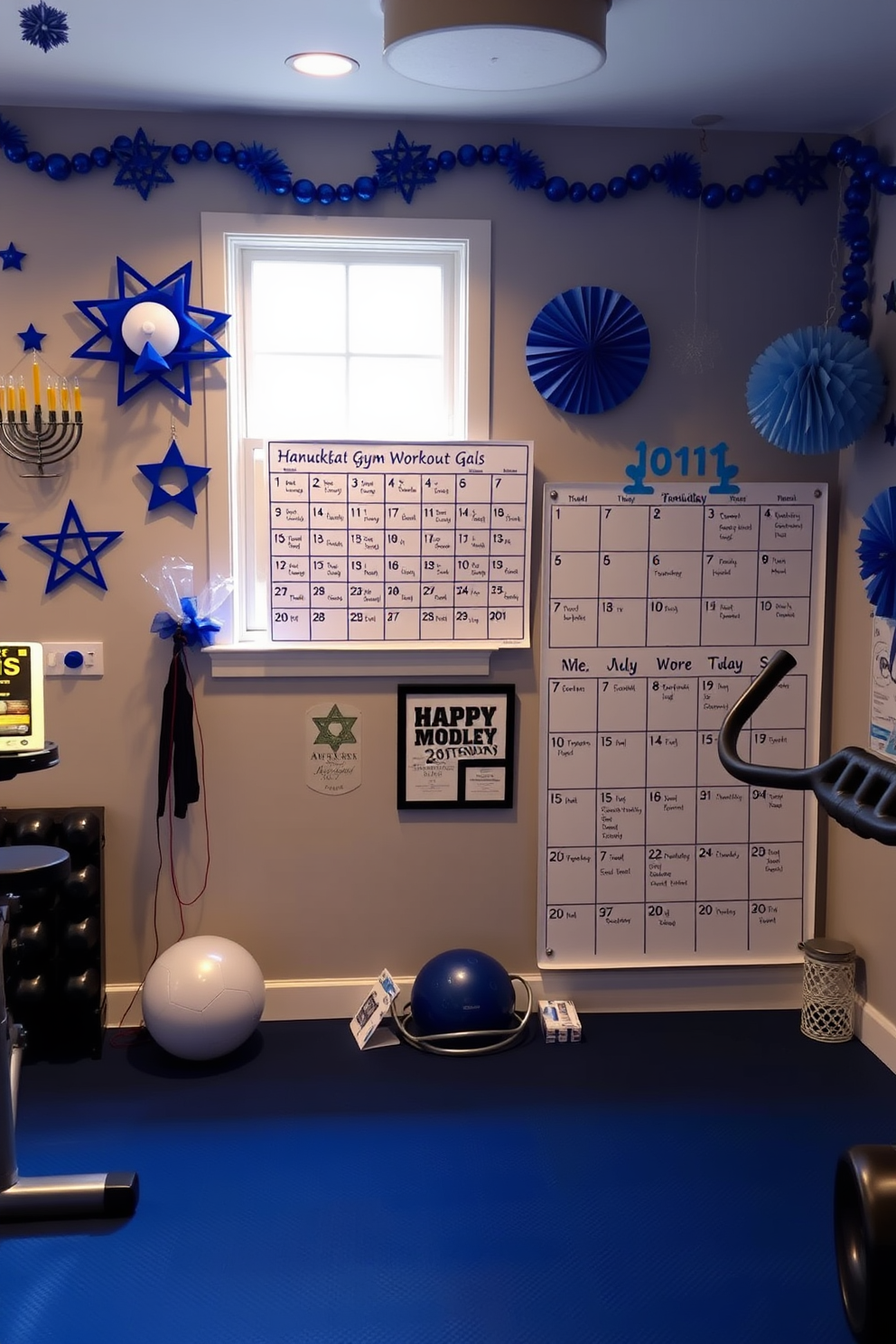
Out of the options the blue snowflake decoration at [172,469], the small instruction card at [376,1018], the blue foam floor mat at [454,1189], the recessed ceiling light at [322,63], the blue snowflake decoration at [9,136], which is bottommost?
the blue foam floor mat at [454,1189]

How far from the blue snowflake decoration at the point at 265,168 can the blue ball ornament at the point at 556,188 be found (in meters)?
0.74

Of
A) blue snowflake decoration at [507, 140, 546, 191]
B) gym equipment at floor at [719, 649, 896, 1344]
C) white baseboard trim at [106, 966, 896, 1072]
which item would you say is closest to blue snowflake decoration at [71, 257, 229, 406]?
blue snowflake decoration at [507, 140, 546, 191]

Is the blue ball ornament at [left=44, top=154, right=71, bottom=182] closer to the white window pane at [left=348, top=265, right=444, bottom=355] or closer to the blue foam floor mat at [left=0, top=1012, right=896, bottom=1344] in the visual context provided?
the white window pane at [left=348, top=265, right=444, bottom=355]

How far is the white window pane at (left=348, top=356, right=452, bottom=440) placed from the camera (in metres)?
3.48

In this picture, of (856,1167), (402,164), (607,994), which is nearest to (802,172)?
(402,164)

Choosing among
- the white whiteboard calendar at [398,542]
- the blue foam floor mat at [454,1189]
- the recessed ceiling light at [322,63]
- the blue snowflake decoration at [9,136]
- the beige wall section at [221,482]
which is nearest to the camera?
the blue foam floor mat at [454,1189]

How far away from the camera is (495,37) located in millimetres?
2477

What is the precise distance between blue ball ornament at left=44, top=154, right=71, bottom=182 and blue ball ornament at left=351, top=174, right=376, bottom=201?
2.04ft

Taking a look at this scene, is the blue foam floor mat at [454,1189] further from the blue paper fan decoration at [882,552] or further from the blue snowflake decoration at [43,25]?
the blue snowflake decoration at [43,25]

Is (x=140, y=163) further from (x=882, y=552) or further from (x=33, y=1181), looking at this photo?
(x=33, y=1181)

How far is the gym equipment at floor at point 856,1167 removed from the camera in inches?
57.3

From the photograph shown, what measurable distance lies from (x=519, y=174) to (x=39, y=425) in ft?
5.04

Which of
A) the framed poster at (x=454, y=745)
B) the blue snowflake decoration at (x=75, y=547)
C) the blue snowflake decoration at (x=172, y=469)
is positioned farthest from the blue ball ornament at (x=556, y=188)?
the blue snowflake decoration at (x=75, y=547)

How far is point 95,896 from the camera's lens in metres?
3.30
